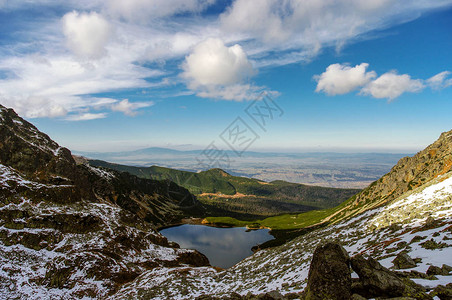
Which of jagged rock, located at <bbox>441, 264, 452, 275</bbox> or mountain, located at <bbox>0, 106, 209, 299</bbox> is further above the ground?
jagged rock, located at <bbox>441, 264, 452, 275</bbox>

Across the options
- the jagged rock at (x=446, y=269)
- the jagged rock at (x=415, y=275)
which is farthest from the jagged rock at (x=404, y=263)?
the jagged rock at (x=446, y=269)

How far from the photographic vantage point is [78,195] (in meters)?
71.2

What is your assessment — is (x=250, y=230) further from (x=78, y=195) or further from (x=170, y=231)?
(x=78, y=195)

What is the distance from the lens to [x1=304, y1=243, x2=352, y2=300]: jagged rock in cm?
1227

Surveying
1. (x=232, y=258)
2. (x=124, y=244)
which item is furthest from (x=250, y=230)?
(x=124, y=244)

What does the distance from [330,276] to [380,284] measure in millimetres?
2507

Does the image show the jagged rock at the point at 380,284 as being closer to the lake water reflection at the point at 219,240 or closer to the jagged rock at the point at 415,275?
the jagged rock at the point at 415,275

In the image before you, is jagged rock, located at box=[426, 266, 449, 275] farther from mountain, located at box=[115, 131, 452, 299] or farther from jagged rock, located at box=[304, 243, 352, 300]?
jagged rock, located at box=[304, 243, 352, 300]

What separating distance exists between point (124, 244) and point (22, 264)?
23.7 metres

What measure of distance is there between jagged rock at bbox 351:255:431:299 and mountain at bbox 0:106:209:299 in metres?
49.9

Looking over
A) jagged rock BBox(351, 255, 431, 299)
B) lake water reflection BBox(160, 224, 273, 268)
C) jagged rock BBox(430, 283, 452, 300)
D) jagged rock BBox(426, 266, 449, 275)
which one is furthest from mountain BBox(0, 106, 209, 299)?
jagged rock BBox(430, 283, 452, 300)

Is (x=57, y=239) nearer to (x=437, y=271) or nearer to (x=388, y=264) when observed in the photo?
(x=388, y=264)

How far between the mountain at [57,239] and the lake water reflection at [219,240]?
33317 mm

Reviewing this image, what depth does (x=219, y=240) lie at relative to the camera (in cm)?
14400
